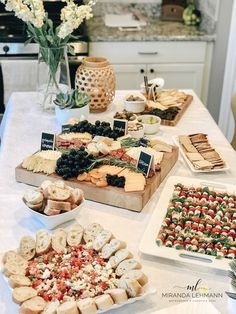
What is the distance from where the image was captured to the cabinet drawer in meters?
3.47

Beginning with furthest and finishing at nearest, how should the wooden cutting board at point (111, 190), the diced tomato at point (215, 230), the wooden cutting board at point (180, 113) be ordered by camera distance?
1. the wooden cutting board at point (180, 113)
2. the wooden cutting board at point (111, 190)
3. the diced tomato at point (215, 230)

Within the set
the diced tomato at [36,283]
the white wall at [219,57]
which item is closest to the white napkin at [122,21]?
the white wall at [219,57]

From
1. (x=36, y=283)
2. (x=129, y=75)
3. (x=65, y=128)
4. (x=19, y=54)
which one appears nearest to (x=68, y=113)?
(x=65, y=128)

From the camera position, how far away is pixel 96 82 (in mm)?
2359

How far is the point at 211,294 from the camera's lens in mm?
1310

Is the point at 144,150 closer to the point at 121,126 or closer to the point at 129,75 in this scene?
the point at 121,126

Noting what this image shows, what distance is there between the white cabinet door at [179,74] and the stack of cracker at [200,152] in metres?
1.54

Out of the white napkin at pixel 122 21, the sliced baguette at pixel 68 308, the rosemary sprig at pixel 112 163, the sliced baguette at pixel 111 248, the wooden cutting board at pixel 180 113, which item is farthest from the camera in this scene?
the white napkin at pixel 122 21

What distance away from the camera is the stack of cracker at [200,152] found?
1902 mm

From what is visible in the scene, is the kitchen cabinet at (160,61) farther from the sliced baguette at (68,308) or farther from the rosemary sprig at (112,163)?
the sliced baguette at (68,308)

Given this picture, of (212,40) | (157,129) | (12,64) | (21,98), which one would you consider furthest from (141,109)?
(212,40)

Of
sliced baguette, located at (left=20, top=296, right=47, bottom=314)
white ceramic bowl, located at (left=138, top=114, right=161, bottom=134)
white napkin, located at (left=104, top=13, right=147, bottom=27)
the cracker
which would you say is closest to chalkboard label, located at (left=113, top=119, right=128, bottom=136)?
white ceramic bowl, located at (left=138, top=114, right=161, bottom=134)

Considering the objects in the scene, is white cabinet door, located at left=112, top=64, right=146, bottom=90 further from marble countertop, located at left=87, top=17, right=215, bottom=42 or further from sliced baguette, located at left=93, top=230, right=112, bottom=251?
sliced baguette, located at left=93, top=230, right=112, bottom=251

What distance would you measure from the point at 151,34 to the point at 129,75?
1.01 feet
